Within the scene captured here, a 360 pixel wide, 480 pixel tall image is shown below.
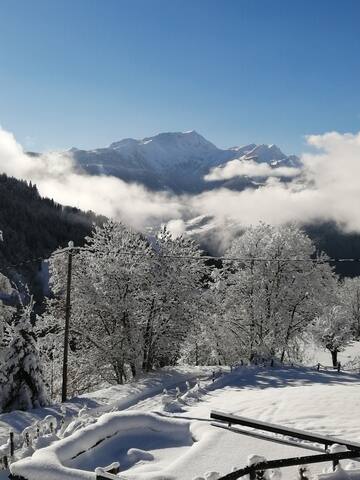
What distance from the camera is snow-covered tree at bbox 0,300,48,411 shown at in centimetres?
2169

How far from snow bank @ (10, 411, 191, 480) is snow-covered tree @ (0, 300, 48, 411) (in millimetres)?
11981

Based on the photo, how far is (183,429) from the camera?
11.4 meters

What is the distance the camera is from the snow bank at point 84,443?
8266 millimetres

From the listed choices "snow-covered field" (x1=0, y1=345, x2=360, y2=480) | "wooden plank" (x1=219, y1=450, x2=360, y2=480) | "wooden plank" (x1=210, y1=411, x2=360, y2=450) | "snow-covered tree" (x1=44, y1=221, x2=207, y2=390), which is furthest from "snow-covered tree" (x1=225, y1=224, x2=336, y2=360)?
"wooden plank" (x1=219, y1=450, x2=360, y2=480)

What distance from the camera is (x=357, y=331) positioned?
98.8 m

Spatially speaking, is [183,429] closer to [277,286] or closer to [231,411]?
[231,411]

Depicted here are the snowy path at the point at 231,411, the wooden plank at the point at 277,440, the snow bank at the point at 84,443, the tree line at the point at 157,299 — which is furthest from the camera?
the tree line at the point at 157,299

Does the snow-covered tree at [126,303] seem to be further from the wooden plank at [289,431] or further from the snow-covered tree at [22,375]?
the wooden plank at [289,431]

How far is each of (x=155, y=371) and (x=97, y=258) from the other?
840 centimetres

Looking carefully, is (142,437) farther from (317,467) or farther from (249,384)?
(249,384)

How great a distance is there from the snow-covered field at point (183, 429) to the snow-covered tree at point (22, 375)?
4.31ft

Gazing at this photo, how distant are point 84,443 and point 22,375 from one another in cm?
1332

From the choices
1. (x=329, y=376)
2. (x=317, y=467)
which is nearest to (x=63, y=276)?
(x=329, y=376)

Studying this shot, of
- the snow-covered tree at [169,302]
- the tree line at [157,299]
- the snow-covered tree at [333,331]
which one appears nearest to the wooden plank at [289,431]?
the tree line at [157,299]
